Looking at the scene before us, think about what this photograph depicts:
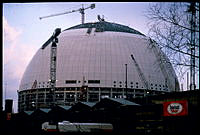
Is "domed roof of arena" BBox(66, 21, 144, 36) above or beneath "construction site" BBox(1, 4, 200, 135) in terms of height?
above

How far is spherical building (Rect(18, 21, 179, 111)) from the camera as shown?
14212cm

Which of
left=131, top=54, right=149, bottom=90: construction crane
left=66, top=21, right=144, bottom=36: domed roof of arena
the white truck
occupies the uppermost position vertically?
left=66, top=21, right=144, bottom=36: domed roof of arena

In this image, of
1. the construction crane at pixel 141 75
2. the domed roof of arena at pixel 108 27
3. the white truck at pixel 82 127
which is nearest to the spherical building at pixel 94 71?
the construction crane at pixel 141 75

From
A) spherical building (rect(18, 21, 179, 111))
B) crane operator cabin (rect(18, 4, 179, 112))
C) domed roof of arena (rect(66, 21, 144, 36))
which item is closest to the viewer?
crane operator cabin (rect(18, 4, 179, 112))

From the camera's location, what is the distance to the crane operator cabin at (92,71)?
141725 millimetres

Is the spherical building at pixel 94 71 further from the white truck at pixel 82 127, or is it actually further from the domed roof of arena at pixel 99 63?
the white truck at pixel 82 127

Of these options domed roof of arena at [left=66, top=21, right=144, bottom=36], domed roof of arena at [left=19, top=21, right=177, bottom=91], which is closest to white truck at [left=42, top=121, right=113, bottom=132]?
domed roof of arena at [left=19, top=21, right=177, bottom=91]

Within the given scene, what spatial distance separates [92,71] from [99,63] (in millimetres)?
5685

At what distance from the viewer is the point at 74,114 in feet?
220

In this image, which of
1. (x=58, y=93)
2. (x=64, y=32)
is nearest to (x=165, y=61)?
(x=58, y=93)

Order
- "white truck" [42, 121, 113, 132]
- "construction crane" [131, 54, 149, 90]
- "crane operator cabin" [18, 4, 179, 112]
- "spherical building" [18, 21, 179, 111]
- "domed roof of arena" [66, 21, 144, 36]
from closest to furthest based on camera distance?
"white truck" [42, 121, 113, 132]
"crane operator cabin" [18, 4, 179, 112]
"spherical building" [18, 21, 179, 111]
"construction crane" [131, 54, 149, 90]
"domed roof of arena" [66, 21, 144, 36]

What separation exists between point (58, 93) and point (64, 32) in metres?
51.3

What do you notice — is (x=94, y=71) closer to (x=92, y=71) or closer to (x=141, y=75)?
Answer: (x=92, y=71)

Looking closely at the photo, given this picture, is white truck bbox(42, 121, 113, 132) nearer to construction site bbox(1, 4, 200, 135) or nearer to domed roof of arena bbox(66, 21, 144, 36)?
construction site bbox(1, 4, 200, 135)
